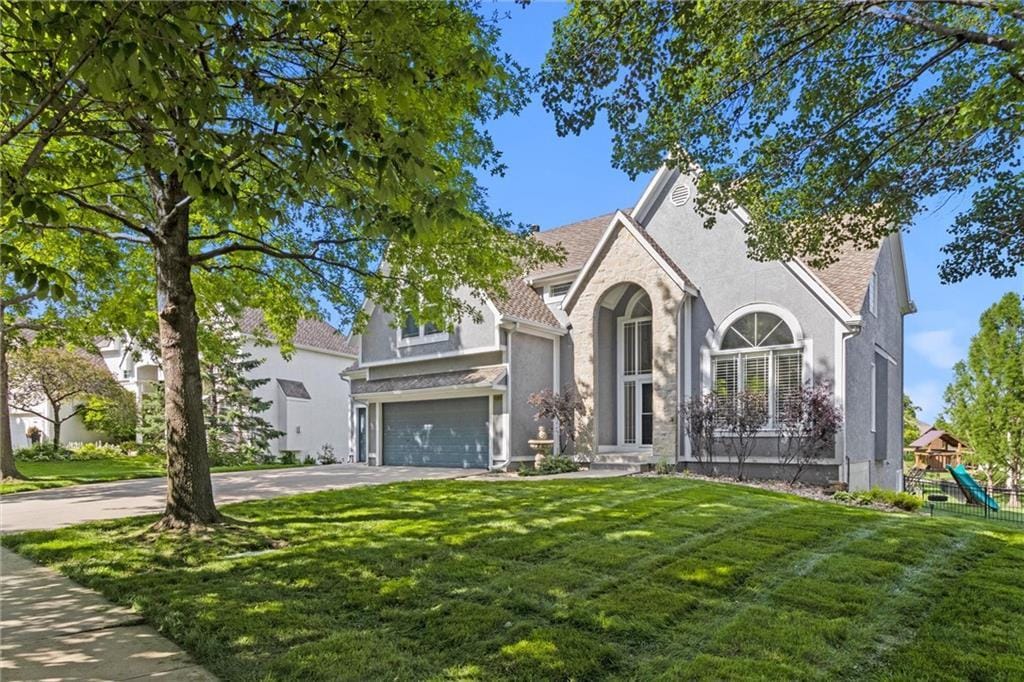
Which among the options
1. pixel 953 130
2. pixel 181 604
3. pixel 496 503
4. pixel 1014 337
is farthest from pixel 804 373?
pixel 1014 337

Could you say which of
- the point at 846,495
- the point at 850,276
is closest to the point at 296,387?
the point at 850,276

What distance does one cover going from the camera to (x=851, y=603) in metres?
5.12

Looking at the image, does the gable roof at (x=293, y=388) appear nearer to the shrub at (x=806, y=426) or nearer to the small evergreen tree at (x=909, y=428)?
the shrub at (x=806, y=426)

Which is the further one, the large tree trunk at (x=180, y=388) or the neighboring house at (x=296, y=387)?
the neighboring house at (x=296, y=387)

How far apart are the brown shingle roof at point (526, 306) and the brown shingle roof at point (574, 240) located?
60 centimetres

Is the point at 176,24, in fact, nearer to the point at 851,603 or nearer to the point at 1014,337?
the point at 851,603

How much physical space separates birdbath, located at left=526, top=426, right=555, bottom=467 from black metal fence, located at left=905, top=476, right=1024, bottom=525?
9.78 m

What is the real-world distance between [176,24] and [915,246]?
22.6 meters

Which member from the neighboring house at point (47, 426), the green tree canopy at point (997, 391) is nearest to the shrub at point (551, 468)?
the green tree canopy at point (997, 391)

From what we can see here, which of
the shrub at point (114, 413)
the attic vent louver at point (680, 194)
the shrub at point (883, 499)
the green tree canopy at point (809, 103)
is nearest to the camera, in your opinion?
the green tree canopy at point (809, 103)

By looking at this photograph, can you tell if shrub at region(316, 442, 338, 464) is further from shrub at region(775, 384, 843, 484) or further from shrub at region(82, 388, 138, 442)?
shrub at region(775, 384, 843, 484)

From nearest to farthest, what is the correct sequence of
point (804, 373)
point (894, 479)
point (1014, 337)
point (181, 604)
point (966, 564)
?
point (181, 604) < point (966, 564) < point (804, 373) < point (894, 479) < point (1014, 337)

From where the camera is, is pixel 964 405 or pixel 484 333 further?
pixel 964 405

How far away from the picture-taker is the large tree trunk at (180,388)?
26.1 ft
